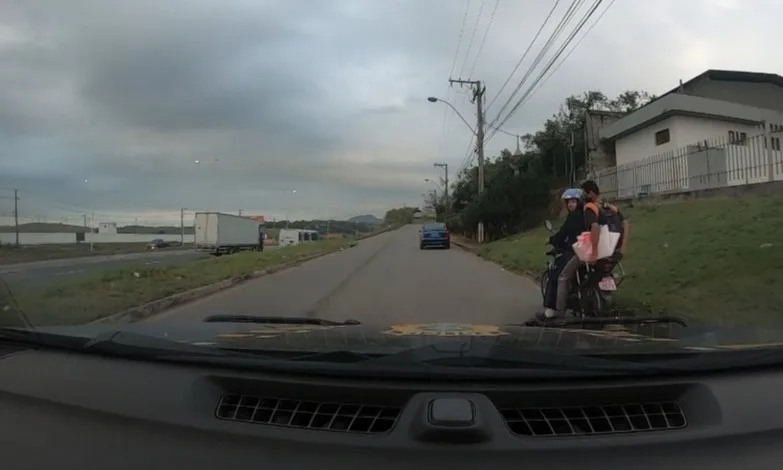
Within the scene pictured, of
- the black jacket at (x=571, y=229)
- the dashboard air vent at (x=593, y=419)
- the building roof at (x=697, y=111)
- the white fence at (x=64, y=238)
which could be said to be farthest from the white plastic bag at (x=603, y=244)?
the building roof at (x=697, y=111)

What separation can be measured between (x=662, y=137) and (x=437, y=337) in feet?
95.4

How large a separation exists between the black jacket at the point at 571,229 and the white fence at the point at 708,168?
431 inches

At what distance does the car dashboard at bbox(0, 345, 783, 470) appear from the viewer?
210 centimetres

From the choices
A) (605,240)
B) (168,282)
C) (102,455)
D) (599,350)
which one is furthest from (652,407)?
(168,282)

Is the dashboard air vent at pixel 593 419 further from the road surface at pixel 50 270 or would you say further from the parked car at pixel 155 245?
the parked car at pixel 155 245

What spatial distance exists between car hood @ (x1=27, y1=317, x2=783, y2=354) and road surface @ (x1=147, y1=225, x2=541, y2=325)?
4366mm

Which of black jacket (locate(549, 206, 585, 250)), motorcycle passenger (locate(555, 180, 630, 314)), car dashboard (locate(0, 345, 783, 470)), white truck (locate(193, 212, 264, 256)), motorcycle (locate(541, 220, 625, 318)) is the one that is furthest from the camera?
white truck (locate(193, 212, 264, 256))

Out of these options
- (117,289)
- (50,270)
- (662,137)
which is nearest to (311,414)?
(117,289)

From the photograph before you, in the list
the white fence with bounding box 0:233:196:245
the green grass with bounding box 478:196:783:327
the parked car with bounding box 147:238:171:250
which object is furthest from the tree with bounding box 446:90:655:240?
the parked car with bounding box 147:238:171:250

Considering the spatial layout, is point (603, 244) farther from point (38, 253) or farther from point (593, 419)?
point (38, 253)

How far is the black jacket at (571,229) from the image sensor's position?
305 inches

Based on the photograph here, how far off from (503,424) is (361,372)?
0.58m

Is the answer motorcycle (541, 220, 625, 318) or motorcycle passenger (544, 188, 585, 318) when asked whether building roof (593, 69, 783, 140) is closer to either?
motorcycle passenger (544, 188, 585, 318)

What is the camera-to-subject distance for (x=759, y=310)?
7.90 meters
